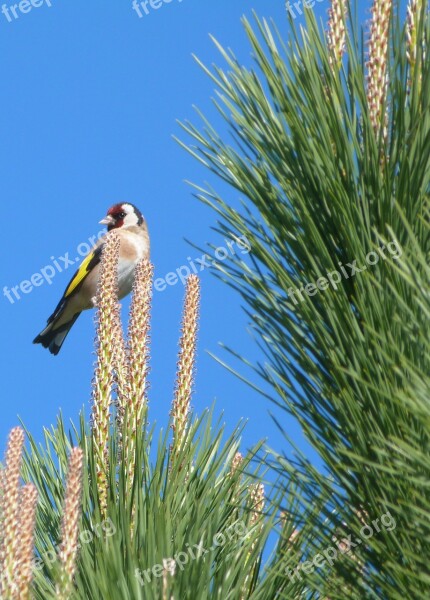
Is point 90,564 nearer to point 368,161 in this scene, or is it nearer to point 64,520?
point 64,520

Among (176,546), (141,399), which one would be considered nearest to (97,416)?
(141,399)

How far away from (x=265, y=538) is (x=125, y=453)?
1.38ft

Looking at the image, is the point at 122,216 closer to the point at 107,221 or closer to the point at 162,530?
the point at 107,221

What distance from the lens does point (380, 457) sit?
6.05ft

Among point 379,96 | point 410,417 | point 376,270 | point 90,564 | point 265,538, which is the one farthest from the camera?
point 265,538

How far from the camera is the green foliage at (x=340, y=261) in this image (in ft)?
6.12
